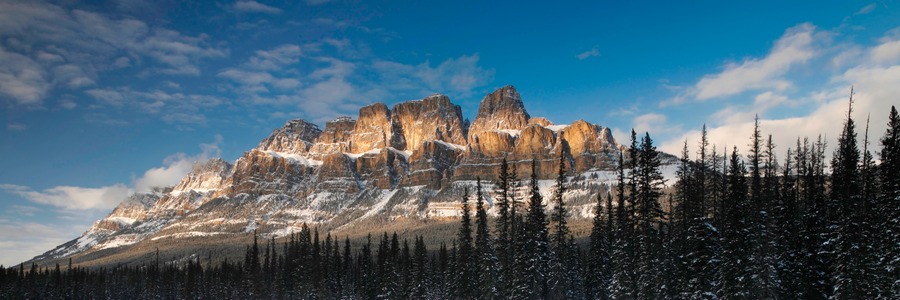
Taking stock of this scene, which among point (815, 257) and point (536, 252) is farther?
point (536, 252)

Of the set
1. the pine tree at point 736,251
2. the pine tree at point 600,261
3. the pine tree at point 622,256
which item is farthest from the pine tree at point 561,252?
the pine tree at point 736,251

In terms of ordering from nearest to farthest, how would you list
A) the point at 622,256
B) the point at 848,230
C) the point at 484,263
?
1. the point at 848,230
2. the point at 622,256
3. the point at 484,263

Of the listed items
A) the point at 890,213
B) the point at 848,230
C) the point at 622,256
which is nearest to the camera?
the point at 890,213

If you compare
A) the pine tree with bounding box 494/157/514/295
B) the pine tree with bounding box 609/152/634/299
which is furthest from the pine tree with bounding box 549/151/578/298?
the pine tree with bounding box 609/152/634/299

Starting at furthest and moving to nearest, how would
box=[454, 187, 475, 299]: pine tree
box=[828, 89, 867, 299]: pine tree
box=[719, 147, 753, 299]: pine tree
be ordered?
box=[454, 187, 475, 299]: pine tree → box=[719, 147, 753, 299]: pine tree → box=[828, 89, 867, 299]: pine tree

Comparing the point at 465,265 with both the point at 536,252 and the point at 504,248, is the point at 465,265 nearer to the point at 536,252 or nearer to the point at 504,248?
the point at 504,248

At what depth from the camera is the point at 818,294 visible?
59.5m

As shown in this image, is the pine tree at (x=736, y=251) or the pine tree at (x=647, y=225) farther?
the pine tree at (x=647, y=225)

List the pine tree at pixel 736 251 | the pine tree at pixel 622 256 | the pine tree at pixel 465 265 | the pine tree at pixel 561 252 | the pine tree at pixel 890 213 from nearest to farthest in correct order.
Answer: the pine tree at pixel 890 213 < the pine tree at pixel 736 251 < the pine tree at pixel 622 256 < the pine tree at pixel 561 252 < the pine tree at pixel 465 265

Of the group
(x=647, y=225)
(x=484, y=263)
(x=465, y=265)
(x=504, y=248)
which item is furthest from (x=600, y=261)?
(x=647, y=225)

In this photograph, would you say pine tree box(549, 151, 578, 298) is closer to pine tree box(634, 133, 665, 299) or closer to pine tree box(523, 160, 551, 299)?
pine tree box(523, 160, 551, 299)

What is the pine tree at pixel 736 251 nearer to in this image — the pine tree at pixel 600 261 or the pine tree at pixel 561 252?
the pine tree at pixel 561 252

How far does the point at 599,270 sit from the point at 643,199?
2231cm

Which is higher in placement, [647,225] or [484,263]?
[647,225]
